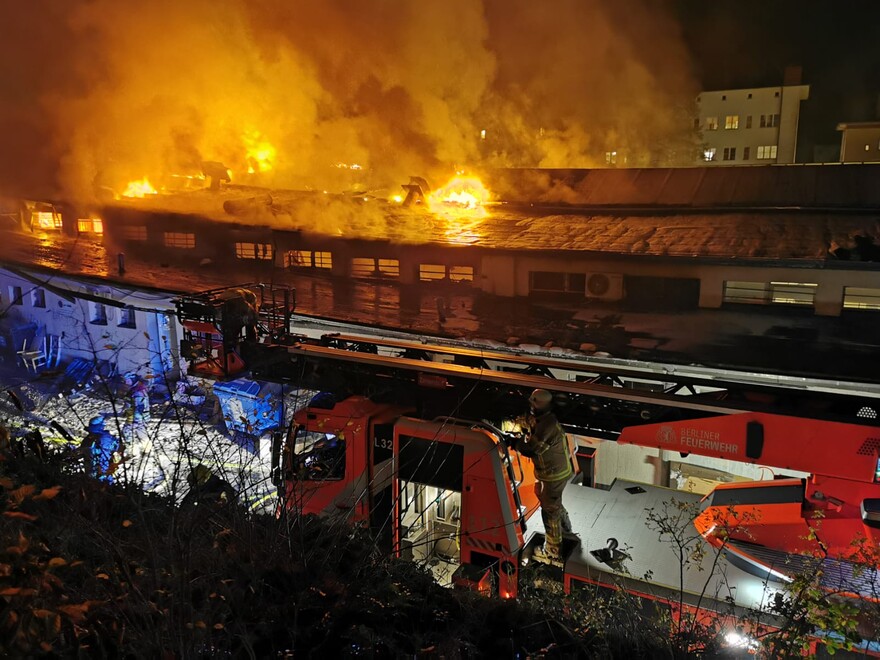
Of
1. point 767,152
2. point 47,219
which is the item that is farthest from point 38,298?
point 767,152

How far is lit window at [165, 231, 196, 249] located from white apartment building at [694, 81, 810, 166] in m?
14.8

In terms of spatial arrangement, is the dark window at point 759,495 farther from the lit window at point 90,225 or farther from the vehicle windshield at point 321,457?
the lit window at point 90,225

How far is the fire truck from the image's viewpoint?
383cm

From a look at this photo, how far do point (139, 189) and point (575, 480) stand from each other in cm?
1346

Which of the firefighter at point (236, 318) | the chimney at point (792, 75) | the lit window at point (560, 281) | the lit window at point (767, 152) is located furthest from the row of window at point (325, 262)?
the lit window at point (767, 152)

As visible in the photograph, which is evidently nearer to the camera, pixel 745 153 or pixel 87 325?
pixel 87 325

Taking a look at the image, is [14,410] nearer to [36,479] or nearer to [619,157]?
[36,479]

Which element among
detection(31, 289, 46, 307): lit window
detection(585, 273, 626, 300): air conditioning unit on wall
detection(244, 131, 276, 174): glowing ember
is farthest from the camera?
detection(244, 131, 276, 174): glowing ember

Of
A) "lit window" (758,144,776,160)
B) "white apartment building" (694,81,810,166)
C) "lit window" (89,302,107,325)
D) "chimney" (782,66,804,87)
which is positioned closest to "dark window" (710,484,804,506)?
"lit window" (89,302,107,325)

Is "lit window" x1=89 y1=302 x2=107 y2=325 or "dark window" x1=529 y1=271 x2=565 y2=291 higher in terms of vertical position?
"dark window" x1=529 y1=271 x2=565 y2=291

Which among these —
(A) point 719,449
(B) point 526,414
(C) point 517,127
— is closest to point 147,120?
(C) point 517,127

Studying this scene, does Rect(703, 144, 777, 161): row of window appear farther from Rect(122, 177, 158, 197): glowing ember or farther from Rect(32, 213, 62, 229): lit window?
Rect(32, 213, 62, 229): lit window

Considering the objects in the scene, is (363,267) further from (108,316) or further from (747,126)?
(747,126)

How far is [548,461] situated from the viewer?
14.6ft
